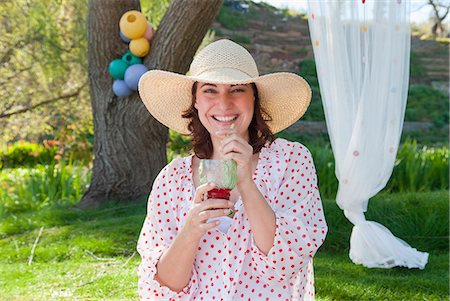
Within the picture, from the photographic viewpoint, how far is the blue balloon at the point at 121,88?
5.05 metres

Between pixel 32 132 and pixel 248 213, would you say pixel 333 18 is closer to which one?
pixel 248 213

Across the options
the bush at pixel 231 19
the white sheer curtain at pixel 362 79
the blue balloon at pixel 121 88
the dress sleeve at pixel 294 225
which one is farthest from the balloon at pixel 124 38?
the bush at pixel 231 19

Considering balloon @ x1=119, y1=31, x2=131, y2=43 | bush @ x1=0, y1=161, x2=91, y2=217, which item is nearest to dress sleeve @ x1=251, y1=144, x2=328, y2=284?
balloon @ x1=119, y1=31, x2=131, y2=43

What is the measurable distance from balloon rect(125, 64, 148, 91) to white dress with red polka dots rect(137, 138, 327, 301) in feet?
10.4

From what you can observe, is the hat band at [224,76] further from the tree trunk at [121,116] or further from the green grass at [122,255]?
the tree trunk at [121,116]

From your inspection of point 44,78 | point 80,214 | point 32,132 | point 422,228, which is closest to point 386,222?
point 422,228

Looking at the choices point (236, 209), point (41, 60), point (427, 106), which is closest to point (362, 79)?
point (236, 209)

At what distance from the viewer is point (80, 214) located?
5.20m

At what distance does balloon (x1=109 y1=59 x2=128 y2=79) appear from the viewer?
5035mm

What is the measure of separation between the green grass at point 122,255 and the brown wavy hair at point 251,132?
1.32m

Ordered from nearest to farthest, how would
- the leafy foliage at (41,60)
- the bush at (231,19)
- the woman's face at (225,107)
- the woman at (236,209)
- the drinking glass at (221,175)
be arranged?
the drinking glass at (221,175), the woman at (236,209), the woman's face at (225,107), the leafy foliage at (41,60), the bush at (231,19)

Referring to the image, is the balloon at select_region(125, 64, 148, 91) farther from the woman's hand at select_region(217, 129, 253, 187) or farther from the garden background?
the woman's hand at select_region(217, 129, 253, 187)

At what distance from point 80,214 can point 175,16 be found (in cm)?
169

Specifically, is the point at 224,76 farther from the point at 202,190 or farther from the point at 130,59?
the point at 130,59
